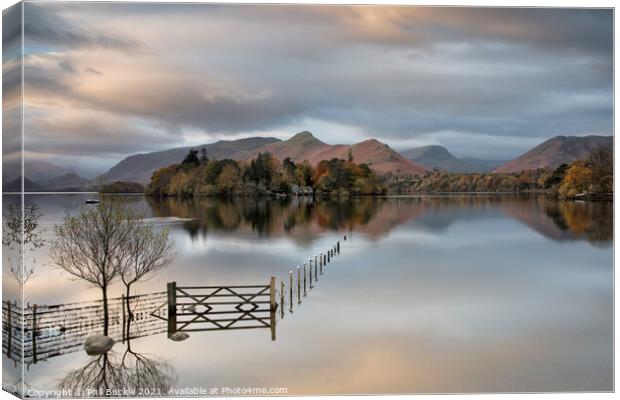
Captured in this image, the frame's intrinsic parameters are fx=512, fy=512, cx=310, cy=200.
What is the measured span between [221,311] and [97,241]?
10.4ft

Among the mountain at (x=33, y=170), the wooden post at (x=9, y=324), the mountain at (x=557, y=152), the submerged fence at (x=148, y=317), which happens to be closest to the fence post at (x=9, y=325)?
the wooden post at (x=9, y=324)

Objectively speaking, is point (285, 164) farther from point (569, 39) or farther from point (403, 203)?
point (569, 39)

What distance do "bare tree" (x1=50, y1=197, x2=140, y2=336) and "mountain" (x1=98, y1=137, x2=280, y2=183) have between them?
65 centimetres

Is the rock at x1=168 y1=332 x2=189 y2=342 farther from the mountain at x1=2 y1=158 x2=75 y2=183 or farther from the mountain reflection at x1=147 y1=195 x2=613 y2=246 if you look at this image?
the mountain at x1=2 y1=158 x2=75 y2=183

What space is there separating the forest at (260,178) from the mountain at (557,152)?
3.34m

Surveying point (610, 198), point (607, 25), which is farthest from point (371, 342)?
point (607, 25)

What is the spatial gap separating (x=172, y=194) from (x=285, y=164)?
3.05m

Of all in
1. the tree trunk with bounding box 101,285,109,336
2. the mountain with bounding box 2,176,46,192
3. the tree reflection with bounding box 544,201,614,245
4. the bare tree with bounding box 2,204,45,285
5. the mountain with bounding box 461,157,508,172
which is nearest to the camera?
the bare tree with bounding box 2,204,45,285

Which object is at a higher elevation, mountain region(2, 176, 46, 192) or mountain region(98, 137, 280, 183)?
mountain region(98, 137, 280, 183)

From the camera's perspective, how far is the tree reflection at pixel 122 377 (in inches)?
327

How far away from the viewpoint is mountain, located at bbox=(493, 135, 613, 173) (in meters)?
10.3

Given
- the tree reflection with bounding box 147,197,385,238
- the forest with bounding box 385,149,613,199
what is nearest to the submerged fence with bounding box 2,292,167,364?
the tree reflection with bounding box 147,197,385,238

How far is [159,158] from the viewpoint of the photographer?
1145cm

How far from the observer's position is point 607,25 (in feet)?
29.7
